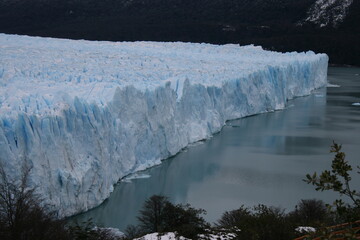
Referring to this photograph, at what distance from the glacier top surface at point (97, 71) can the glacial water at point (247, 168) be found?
1.48m

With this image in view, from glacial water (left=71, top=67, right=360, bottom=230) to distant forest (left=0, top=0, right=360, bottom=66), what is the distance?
19962 millimetres

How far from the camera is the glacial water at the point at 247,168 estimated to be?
852 cm

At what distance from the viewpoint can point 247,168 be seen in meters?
10.7

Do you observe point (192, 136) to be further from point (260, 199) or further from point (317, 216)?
point (317, 216)

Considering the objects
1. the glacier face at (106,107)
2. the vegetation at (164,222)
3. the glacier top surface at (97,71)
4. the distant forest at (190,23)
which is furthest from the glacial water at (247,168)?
the distant forest at (190,23)

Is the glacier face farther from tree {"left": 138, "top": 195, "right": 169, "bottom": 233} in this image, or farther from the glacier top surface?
tree {"left": 138, "top": 195, "right": 169, "bottom": 233}

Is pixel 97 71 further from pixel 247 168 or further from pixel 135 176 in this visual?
pixel 247 168

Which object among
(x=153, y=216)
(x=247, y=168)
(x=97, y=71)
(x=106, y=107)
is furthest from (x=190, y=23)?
(x=153, y=216)

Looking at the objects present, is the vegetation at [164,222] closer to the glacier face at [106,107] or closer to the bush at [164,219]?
the bush at [164,219]

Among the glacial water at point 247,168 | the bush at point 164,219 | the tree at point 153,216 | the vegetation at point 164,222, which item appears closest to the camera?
the vegetation at point 164,222

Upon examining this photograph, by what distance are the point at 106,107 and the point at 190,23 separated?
1264 inches

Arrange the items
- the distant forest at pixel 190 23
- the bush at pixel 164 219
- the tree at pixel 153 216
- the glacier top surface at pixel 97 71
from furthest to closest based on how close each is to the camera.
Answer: the distant forest at pixel 190 23 → the glacier top surface at pixel 97 71 → the tree at pixel 153 216 → the bush at pixel 164 219

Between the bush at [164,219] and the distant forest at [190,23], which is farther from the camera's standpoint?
the distant forest at [190,23]

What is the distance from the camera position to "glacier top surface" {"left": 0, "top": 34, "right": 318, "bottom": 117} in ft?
27.0
